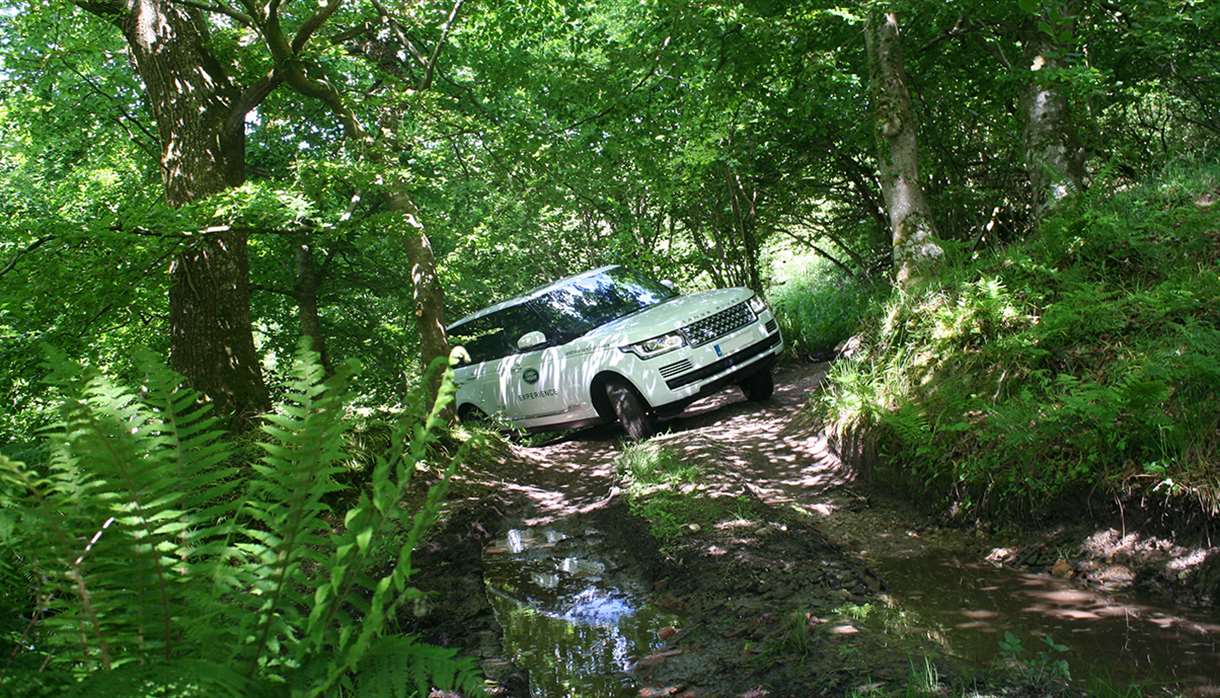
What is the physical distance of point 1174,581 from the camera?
4.01 m

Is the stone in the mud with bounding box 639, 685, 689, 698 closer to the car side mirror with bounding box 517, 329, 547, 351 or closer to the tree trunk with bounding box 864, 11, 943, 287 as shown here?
the tree trunk with bounding box 864, 11, 943, 287

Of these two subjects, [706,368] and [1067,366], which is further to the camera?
[706,368]

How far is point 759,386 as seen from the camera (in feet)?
32.7

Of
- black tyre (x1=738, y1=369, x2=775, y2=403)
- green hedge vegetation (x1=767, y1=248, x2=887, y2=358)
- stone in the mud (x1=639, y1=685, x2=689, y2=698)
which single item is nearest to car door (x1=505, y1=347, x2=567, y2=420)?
black tyre (x1=738, y1=369, x2=775, y2=403)

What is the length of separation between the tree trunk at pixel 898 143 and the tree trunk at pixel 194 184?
6063 mm

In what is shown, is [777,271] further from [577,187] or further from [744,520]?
[744,520]

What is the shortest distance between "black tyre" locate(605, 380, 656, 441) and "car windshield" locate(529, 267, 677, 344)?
0.93 meters

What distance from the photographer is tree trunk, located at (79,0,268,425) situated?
6.95m

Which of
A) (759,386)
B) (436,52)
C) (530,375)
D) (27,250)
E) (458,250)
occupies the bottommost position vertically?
(759,386)

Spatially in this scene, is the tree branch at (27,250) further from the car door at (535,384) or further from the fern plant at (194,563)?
the car door at (535,384)

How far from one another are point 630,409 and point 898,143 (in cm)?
377

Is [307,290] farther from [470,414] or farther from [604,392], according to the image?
[604,392]

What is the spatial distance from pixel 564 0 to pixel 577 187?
3.43 m

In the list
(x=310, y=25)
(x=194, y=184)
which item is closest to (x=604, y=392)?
(x=194, y=184)
